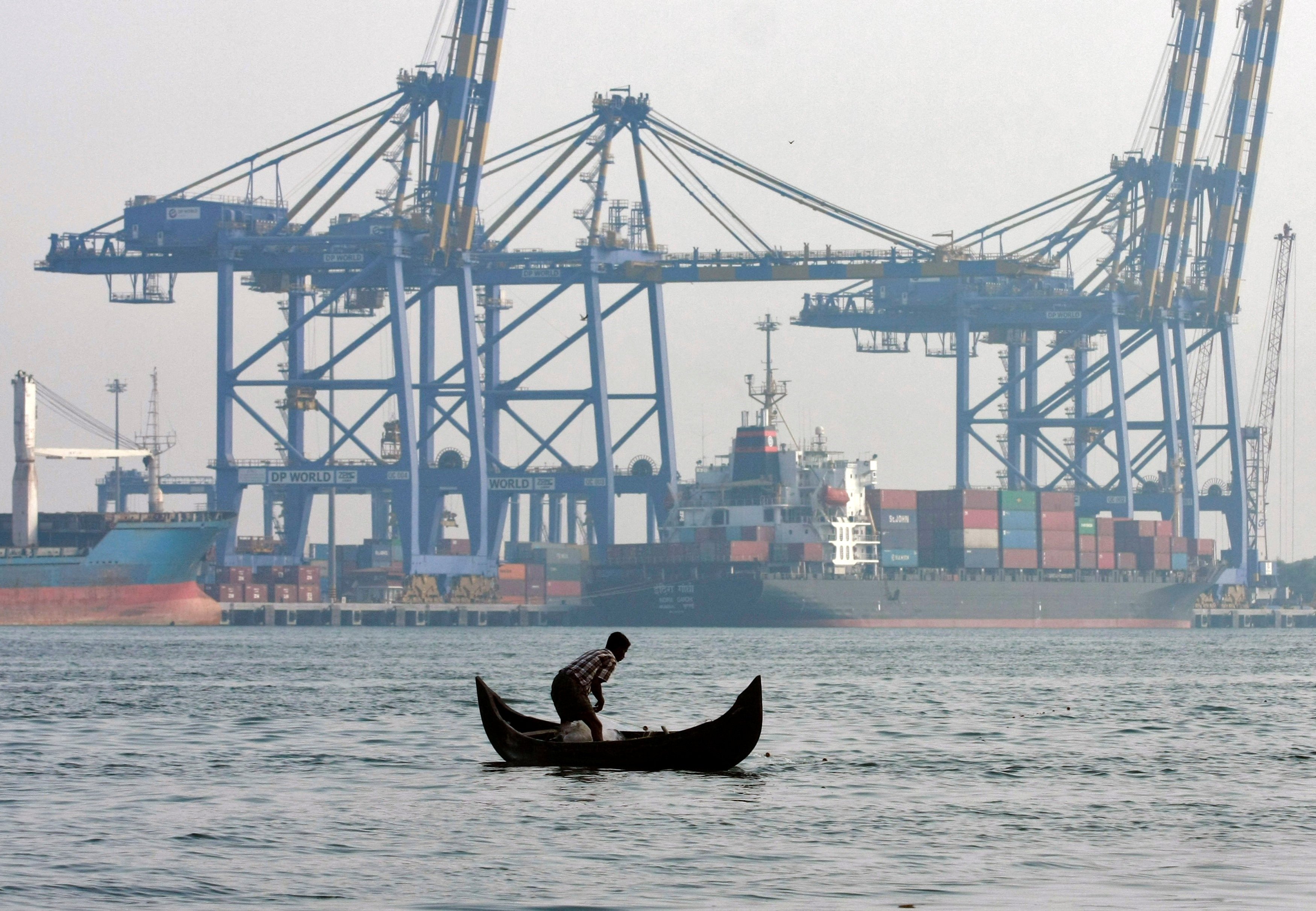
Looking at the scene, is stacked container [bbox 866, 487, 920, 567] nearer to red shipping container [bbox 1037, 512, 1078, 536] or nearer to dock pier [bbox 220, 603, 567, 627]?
red shipping container [bbox 1037, 512, 1078, 536]

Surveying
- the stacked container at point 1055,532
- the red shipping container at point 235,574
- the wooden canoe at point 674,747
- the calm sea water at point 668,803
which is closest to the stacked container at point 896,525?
the stacked container at point 1055,532

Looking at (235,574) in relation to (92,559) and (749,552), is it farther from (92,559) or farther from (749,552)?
(749,552)

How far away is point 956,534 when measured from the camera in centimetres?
12156

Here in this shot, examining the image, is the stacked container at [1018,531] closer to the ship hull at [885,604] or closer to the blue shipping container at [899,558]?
the ship hull at [885,604]

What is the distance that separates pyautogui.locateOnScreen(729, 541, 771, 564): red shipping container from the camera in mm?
112938

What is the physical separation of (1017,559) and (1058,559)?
382 cm

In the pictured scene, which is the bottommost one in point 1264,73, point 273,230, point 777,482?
point 777,482

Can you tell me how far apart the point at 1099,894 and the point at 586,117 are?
99.9m

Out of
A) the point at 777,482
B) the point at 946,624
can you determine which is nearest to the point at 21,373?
the point at 777,482

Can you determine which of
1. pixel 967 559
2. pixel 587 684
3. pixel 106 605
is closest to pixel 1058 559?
pixel 967 559

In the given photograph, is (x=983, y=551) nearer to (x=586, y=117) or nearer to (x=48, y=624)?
(x=586, y=117)

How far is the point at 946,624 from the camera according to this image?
121 meters

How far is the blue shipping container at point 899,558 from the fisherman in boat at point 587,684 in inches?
3629

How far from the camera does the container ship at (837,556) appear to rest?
113562 millimetres
